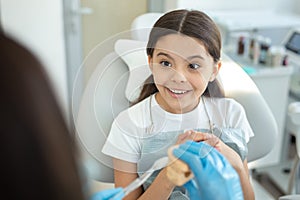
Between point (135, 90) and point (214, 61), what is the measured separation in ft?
0.56

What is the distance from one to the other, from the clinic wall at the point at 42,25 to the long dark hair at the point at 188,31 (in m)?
0.98

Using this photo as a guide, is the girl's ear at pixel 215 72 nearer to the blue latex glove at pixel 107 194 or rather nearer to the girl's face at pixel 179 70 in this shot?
the girl's face at pixel 179 70

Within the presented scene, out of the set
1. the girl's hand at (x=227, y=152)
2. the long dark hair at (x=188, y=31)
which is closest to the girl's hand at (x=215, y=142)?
the girl's hand at (x=227, y=152)

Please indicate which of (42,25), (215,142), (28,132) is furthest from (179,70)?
(42,25)

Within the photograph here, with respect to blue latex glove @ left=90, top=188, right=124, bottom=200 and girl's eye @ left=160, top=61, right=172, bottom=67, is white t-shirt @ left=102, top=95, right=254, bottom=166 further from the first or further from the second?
blue latex glove @ left=90, top=188, right=124, bottom=200

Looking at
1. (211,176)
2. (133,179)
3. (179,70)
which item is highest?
(179,70)

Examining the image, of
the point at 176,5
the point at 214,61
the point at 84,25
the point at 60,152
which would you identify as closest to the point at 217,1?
the point at 176,5

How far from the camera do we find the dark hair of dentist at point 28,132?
365mm

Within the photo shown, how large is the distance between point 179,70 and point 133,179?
23 centimetres

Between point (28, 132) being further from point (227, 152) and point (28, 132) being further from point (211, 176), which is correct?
point (227, 152)

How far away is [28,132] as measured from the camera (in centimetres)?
37

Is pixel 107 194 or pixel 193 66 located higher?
pixel 193 66

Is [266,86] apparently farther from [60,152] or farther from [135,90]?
[60,152]

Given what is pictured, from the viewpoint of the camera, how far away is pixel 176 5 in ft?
5.82
